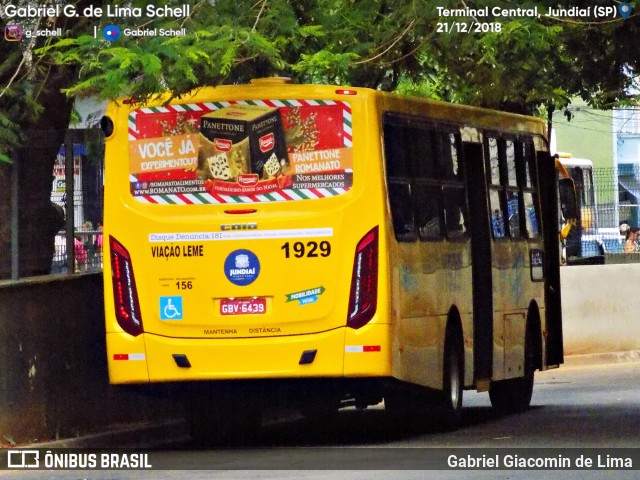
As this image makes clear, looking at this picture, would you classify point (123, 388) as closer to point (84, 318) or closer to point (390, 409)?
point (84, 318)

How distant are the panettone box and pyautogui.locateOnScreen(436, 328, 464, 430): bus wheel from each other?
2.80 meters

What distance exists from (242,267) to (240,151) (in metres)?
0.93

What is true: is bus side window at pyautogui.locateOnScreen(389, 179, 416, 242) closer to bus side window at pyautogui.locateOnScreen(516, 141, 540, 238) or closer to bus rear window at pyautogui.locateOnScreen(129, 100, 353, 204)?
bus rear window at pyautogui.locateOnScreen(129, 100, 353, 204)

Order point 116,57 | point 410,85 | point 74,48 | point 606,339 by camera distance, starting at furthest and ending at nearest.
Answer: point 606,339 < point 410,85 < point 74,48 < point 116,57

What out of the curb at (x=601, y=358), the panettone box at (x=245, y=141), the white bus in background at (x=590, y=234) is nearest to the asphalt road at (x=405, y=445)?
the panettone box at (x=245, y=141)

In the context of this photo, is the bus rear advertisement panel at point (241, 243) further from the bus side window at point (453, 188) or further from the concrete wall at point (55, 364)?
the bus side window at point (453, 188)

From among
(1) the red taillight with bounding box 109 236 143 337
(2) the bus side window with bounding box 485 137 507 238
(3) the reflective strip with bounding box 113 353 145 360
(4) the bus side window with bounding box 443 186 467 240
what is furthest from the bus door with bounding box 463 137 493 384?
(3) the reflective strip with bounding box 113 353 145 360

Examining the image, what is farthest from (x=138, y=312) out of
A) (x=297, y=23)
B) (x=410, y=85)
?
(x=410, y=85)

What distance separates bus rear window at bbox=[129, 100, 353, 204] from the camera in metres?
14.4

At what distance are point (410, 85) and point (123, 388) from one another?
9.45 m

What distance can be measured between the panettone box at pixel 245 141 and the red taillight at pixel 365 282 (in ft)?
2.99

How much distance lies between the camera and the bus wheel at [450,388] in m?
16.1

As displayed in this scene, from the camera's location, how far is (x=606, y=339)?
89.3 feet

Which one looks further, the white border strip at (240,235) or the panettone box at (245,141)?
the panettone box at (245,141)
